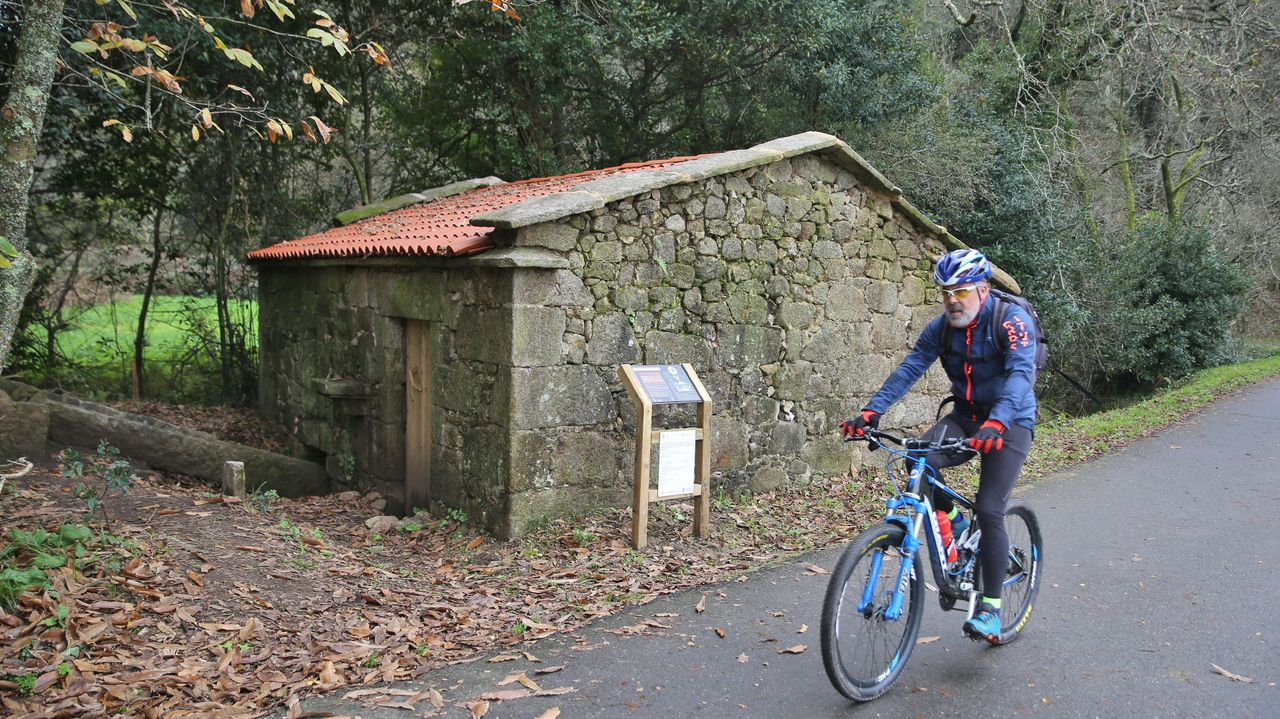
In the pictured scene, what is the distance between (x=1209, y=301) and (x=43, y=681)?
19.3 m

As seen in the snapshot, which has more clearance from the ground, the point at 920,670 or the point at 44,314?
the point at 44,314

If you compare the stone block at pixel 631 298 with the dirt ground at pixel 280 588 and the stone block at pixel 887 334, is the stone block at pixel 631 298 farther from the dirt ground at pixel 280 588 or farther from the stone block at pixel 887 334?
the stone block at pixel 887 334

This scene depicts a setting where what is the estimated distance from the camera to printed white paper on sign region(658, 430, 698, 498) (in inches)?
255

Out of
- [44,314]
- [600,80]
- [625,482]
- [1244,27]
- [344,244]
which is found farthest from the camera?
[1244,27]

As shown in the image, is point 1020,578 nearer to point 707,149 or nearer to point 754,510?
point 754,510

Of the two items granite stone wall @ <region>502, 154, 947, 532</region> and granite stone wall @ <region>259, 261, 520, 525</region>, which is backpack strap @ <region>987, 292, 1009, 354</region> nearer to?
granite stone wall @ <region>502, 154, 947, 532</region>

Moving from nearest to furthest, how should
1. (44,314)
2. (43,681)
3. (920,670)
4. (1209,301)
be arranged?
(43,681), (920,670), (44,314), (1209,301)

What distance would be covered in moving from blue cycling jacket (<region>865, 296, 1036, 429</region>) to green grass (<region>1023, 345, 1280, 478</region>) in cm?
513

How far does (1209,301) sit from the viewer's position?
1731cm

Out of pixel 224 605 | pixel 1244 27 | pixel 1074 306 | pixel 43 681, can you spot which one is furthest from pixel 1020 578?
pixel 1244 27

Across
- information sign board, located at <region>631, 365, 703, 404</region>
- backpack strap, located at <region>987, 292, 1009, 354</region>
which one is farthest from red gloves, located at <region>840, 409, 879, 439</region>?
information sign board, located at <region>631, 365, 703, 404</region>

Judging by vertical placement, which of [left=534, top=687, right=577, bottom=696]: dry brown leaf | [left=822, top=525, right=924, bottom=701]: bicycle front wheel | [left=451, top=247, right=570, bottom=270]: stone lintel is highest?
[left=451, top=247, right=570, bottom=270]: stone lintel

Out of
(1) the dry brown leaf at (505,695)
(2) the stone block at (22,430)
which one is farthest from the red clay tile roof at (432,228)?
(1) the dry brown leaf at (505,695)

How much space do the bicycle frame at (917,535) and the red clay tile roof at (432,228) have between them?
3.74 meters
